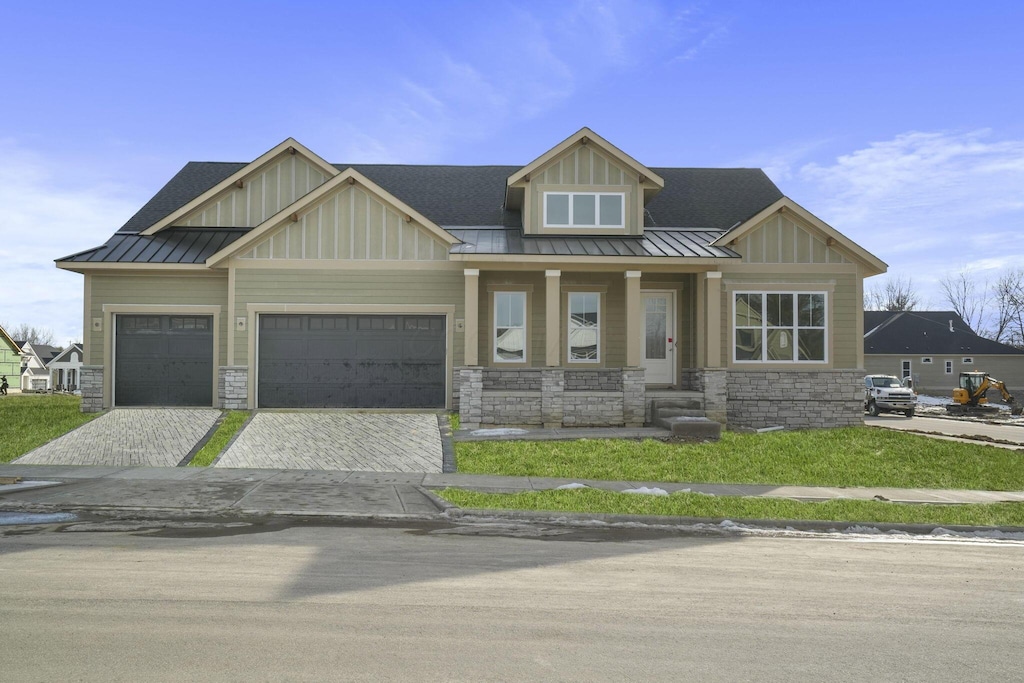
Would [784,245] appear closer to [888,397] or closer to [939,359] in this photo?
[888,397]

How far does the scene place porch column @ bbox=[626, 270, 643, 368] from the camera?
17.2 metres

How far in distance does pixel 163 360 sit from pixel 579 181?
456 inches

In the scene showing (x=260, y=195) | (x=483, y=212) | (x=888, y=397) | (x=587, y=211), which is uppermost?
(x=260, y=195)

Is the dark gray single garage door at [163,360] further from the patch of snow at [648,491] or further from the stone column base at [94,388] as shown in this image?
the patch of snow at [648,491]

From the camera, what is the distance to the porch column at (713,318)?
A: 1769 centimetres

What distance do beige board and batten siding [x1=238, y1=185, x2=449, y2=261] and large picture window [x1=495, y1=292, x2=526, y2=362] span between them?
2.62 meters

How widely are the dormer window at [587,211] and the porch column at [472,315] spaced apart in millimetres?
2981

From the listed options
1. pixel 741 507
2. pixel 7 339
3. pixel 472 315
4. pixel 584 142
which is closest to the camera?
pixel 741 507

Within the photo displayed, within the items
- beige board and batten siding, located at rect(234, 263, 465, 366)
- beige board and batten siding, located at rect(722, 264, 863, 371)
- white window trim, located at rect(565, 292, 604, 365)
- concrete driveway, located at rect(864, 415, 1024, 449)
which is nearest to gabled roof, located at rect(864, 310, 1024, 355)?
concrete driveway, located at rect(864, 415, 1024, 449)

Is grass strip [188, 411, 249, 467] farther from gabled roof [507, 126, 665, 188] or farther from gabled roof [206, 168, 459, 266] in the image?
gabled roof [507, 126, 665, 188]

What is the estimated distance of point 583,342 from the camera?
62.3 feet

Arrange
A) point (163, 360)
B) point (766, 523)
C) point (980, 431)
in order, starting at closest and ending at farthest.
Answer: point (766, 523) < point (163, 360) < point (980, 431)

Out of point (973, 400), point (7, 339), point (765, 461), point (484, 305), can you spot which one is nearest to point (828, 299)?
point (765, 461)

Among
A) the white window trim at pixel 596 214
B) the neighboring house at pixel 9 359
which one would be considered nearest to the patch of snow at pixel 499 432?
the white window trim at pixel 596 214
